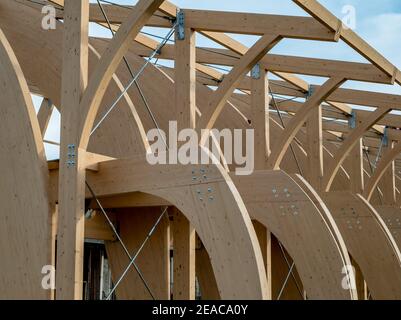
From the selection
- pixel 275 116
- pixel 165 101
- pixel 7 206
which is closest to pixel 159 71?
pixel 165 101

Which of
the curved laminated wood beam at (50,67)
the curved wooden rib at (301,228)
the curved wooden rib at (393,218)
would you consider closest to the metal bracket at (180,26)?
the curved laminated wood beam at (50,67)

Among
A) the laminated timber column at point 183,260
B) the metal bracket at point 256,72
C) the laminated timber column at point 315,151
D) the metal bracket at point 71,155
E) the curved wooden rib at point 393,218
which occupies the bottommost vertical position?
the laminated timber column at point 183,260

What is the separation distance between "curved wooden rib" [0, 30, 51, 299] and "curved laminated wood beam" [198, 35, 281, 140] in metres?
2.55

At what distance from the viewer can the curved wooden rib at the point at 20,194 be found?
25.3ft

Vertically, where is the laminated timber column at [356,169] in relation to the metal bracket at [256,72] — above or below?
below

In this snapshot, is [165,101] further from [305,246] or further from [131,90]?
[305,246]

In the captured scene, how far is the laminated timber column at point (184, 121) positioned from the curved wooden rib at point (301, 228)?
91 centimetres

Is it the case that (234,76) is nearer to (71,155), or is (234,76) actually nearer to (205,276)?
(71,155)

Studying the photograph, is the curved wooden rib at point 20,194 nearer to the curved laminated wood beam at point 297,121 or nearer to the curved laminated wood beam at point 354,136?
the curved laminated wood beam at point 297,121

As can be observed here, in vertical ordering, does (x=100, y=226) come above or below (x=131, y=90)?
below

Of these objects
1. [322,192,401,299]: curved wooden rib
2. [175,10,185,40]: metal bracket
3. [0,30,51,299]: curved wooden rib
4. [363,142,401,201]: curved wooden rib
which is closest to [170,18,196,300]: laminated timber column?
[175,10,185,40]: metal bracket

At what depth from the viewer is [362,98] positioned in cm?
1291
